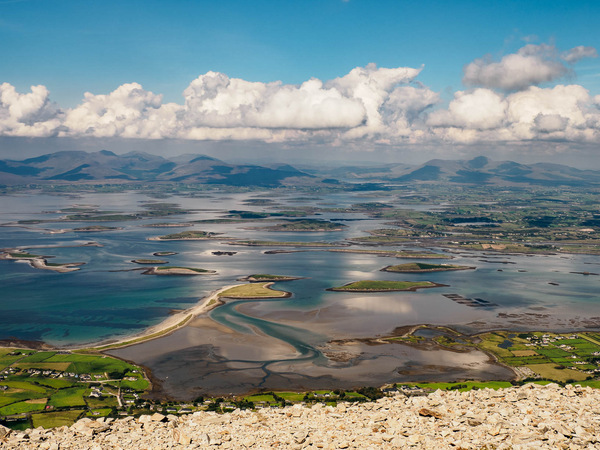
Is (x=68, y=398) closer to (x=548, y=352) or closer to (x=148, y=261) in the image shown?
(x=548, y=352)

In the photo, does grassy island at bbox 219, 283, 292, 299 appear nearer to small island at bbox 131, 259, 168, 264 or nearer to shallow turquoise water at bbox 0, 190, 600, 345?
shallow turquoise water at bbox 0, 190, 600, 345

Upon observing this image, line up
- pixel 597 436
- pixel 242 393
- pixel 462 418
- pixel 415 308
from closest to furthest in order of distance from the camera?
pixel 597 436
pixel 462 418
pixel 242 393
pixel 415 308

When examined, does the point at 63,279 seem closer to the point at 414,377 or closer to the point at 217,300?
the point at 217,300

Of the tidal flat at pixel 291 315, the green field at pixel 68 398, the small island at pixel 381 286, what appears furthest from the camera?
the small island at pixel 381 286

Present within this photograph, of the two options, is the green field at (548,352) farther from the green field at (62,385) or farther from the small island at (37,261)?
the small island at (37,261)

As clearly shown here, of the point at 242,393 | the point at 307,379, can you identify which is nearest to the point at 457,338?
the point at 307,379

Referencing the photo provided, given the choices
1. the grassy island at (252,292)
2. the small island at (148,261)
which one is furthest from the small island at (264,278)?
the small island at (148,261)
